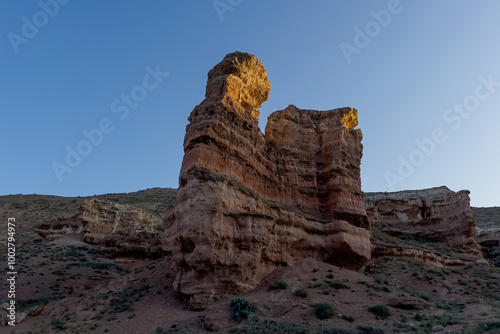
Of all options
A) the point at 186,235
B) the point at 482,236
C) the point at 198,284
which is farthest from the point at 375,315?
the point at 482,236

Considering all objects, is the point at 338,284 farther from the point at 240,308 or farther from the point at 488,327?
the point at 488,327

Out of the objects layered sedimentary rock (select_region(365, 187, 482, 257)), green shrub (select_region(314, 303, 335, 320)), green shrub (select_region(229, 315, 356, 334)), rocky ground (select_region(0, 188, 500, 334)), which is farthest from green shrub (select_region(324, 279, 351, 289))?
layered sedimentary rock (select_region(365, 187, 482, 257))

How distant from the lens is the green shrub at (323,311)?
14.8 meters

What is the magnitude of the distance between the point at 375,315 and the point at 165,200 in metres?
63.7

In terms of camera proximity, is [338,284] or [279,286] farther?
[338,284]

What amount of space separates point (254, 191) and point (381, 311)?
10.3m

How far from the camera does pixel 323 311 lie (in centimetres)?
1498

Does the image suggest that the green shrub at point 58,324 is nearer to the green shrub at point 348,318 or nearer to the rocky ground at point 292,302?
the rocky ground at point 292,302

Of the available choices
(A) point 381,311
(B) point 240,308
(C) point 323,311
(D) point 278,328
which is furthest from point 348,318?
(B) point 240,308

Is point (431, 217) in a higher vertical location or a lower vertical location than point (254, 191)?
higher

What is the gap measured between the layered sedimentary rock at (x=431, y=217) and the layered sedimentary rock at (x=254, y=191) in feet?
71.3

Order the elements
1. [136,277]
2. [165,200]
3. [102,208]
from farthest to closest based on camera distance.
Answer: [165,200] → [102,208] → [136,277]

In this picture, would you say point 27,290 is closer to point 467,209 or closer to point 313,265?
point 313,265

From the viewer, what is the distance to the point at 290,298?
1719cm
